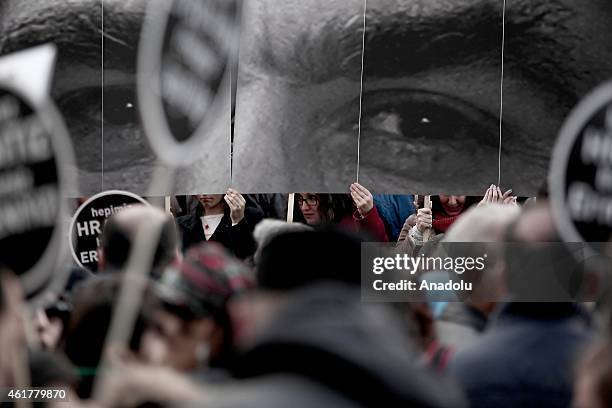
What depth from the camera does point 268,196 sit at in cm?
639

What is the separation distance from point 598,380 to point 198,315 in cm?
112

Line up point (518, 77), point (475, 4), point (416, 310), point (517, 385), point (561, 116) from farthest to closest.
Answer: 1. point (475, 4)
2. point (518, 77)
3. point (561, 116)
4. point (416, 310)
5. point (517, 385)

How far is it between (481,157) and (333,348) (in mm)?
3469

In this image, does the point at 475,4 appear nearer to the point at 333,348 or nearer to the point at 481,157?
the point at 481,157

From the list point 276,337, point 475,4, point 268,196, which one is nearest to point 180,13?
point 276,337

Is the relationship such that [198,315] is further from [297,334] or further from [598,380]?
[297,334]

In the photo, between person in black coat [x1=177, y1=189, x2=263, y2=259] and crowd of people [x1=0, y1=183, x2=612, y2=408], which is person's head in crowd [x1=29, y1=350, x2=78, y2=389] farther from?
person in black coat [x1=177, y1=189, x2=263, y2=259]

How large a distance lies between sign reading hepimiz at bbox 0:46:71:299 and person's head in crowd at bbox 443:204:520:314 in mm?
1139

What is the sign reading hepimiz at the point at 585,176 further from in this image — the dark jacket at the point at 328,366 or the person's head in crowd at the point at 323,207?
the person's head in crowd at the point at 323,207

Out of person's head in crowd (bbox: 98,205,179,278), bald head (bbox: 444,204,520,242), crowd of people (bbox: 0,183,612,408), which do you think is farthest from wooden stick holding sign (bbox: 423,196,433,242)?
person's head in crowd (bbox: 98,205,179,278)

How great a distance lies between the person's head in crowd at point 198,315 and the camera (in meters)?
2.69

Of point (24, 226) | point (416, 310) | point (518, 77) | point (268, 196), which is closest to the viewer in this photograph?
point (24, 226)

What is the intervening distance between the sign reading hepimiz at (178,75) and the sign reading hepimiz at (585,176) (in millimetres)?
940

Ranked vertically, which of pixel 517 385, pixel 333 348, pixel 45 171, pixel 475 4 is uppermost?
pixel 475 4
